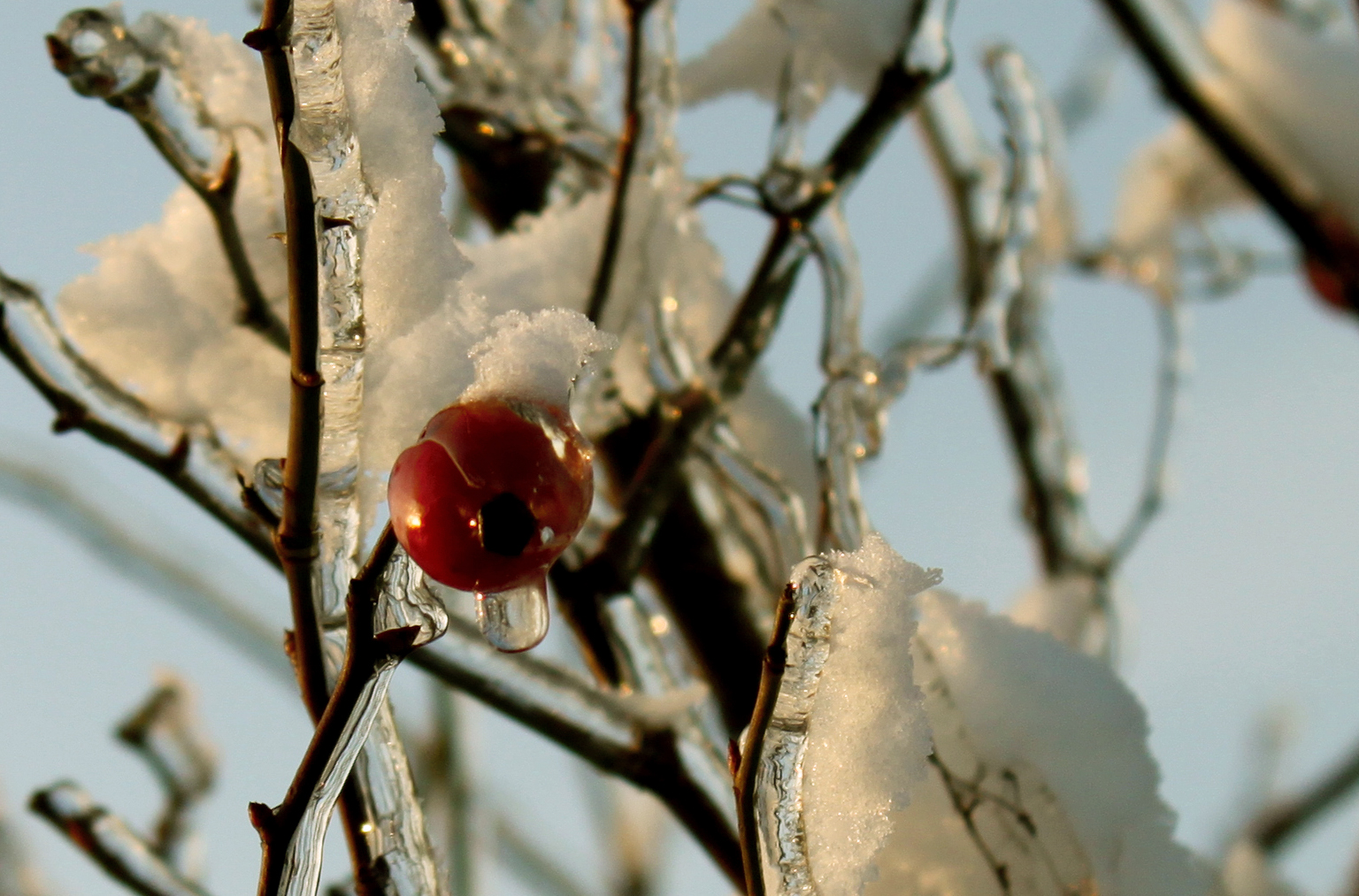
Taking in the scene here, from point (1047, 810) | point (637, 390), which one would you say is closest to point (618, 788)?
point (637, 390)

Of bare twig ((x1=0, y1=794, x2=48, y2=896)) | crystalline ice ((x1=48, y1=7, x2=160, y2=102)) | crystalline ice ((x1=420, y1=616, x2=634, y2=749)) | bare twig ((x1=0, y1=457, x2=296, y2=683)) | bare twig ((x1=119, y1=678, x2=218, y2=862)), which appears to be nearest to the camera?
crystalline ice ((x1=48, y1=7, x2=160, y2=102))

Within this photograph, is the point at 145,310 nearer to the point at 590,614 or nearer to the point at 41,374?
the point at 41,374

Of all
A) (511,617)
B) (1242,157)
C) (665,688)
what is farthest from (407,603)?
(1242,157)

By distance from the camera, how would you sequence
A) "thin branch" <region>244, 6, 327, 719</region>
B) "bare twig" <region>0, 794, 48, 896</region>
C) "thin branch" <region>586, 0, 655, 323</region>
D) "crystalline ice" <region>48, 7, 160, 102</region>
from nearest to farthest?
"thin branch" <region>244, 6, 327, 719</region> → "crystalline ice" <region>48, 7, 160, 102</region> → "thin branch" <region>586, 0, 655, 323</region> → "bare twig" <region>0, 794, 48, 896</region>

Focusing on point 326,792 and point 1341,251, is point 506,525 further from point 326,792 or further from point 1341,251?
point 1341,251

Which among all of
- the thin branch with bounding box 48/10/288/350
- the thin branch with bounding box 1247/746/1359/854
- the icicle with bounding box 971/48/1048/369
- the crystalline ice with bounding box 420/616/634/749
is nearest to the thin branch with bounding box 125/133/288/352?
the thin branch with bounding box 48/10/288/350

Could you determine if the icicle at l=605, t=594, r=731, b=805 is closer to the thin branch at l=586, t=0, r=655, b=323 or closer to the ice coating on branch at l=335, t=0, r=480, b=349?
the thin branch at l=586, t=0, r=655, b=323
